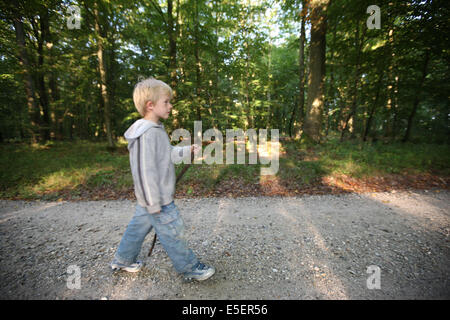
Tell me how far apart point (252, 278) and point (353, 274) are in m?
1.27

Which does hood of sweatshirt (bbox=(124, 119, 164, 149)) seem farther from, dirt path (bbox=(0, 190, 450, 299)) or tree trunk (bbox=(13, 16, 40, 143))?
tree trunk (bbox=(13, 16, 40, 143))

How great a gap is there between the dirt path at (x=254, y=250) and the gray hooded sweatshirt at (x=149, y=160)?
3.68 feet

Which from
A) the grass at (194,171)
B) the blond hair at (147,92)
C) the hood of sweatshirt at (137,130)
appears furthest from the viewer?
the grass at (194,171)

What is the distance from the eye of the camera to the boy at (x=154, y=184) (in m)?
1.73

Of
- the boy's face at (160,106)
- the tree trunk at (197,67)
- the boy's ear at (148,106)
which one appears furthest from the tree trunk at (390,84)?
the boy's ear at (148,106)

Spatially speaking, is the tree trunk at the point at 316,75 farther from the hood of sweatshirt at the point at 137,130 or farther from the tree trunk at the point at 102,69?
the tree trunk at the point at 102,69

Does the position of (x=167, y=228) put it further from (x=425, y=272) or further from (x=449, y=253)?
(x=449, y=253)

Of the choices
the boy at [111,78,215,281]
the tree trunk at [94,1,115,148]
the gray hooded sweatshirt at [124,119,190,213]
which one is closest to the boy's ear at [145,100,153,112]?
the boy at [111,78,215,281]

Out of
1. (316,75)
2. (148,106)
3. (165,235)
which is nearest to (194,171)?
(165,235)

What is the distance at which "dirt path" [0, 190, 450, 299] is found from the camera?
1941mm

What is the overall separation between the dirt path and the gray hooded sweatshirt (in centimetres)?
112

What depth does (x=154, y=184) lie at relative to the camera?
175cm
